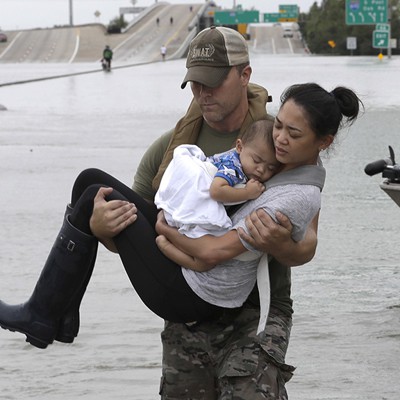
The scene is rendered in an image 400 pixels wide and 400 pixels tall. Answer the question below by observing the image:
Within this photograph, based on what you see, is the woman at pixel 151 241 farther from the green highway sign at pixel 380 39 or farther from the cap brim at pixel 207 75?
the green highway sign at pixel 380 39

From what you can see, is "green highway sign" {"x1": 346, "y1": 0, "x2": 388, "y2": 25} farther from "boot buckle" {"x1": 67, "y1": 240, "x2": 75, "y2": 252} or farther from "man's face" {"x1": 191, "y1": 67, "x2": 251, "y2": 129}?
"boot buckle" {"x1": 67, "y1": 240, "x2": 75, "y2": 252}

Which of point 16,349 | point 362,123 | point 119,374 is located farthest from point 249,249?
point 362,123

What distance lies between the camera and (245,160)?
13.8 ft

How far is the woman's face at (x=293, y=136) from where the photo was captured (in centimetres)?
411

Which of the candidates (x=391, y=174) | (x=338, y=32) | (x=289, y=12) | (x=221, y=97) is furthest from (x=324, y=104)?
(x=289, y=12)

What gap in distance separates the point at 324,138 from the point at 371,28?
112055 mm

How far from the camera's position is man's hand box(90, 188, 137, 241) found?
4.11 metres

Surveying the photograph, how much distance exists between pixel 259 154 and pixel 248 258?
329 millimetres

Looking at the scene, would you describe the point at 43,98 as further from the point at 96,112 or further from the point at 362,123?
the point at 362,123

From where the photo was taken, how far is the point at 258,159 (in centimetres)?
420

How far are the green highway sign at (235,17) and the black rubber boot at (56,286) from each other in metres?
120

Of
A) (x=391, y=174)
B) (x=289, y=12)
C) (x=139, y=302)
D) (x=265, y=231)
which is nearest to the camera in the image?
(x=265, y=231)

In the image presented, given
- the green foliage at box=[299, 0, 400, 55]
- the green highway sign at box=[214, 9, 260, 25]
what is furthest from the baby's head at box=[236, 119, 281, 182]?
the green highway sign at box=[214, 9, 260, 25]

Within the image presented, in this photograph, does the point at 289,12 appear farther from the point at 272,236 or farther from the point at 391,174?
the point at 272,236
